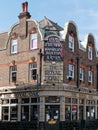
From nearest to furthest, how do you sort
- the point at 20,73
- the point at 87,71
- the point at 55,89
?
the point at 55,89 → the point at 20,73 → the point at 87,71

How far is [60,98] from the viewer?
3494 centimetres

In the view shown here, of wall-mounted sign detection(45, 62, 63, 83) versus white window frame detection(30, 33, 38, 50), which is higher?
white window frame detection(30, 33, 38, 50)

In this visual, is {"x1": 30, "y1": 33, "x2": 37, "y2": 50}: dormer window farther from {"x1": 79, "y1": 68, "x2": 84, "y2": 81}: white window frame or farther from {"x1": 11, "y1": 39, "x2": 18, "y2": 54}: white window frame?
{"x1": 79, "y1": 68, "x2": 84, "y2": 81}: white window frame

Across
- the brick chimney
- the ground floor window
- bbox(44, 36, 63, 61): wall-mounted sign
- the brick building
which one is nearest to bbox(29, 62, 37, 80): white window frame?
the brick building

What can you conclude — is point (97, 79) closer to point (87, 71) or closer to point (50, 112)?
point (87, 71)

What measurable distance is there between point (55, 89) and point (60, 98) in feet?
3.57

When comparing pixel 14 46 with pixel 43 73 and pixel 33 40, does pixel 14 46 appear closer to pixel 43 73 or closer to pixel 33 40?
pixel 33 40

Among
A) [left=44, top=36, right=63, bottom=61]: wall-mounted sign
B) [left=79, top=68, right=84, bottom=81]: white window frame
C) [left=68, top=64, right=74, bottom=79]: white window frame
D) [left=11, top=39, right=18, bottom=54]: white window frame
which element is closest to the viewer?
[left=44, top=36, right=63, bottom=61]: wall-mounted sign

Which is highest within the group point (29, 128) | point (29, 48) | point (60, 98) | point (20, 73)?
point (29, 48)

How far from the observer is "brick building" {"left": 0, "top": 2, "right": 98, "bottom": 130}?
1374 inches

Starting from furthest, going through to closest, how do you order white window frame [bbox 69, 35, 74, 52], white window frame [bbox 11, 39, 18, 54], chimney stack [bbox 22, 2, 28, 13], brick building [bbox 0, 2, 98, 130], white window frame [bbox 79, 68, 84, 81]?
1. white window frame [bbox 79, 68, 84, 81]
2. white window frame [bbox 11, 39, 18, 54]
3. chimney stack [bbox 22, 2, 28, 13]
4. white window frame [bbox 69, 35, 74, 52]
5. brick building [bbox 0, 2, 98, 130]

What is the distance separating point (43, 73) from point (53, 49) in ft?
8.97

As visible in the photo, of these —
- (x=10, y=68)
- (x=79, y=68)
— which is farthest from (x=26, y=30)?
(x=79, y=68)

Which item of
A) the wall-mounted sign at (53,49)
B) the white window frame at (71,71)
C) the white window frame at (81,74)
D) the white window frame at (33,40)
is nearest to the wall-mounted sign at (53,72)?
the wall-mounted sign at (53,49)
